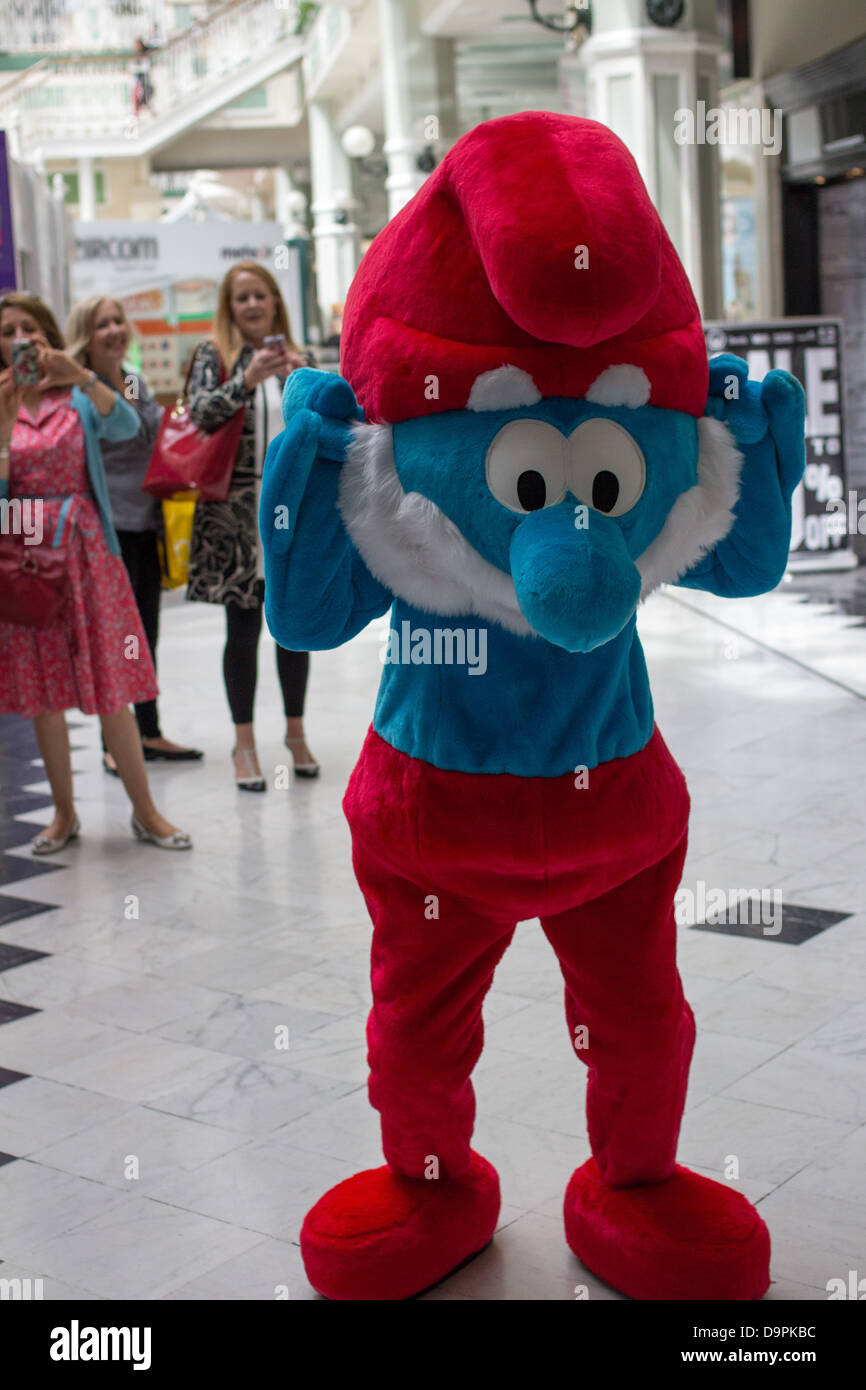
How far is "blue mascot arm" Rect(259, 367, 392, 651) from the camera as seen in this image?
5.97 ft

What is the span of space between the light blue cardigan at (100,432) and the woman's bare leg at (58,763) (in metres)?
0.53

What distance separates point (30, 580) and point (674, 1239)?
259 centimetres

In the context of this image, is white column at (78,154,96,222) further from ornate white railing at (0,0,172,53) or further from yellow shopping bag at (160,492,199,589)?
yellow shopping bag at (160,492,199,589)

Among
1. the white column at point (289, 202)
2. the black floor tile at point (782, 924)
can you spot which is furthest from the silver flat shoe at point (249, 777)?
the white column at point (289, 202)

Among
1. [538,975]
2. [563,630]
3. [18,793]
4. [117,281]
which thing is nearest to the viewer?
[563,630]

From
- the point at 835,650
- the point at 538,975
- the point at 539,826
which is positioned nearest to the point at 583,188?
the point at 539,826

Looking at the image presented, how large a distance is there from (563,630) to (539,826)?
314 millimetres

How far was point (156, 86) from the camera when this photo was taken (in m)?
25.8

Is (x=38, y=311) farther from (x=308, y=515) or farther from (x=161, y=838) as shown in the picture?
(x=308, y=515)

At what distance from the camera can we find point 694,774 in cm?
472

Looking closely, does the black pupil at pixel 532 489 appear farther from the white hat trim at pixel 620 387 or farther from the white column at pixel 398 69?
the white column at pixel 398 69

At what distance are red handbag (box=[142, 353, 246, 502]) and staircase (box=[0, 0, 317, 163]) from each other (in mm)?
19312

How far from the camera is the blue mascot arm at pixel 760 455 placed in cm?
195
